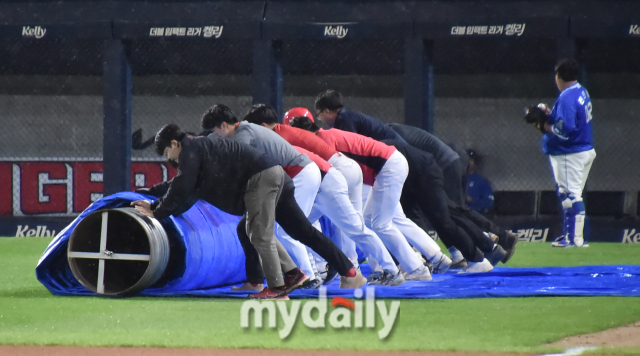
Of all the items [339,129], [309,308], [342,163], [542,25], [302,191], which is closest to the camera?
[309,308]

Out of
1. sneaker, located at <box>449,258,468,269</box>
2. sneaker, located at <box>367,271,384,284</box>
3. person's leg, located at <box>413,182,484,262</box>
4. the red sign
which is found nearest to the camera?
sneaker, located at <box>367,271,384,284</box>

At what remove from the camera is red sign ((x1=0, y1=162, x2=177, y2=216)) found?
13.9m

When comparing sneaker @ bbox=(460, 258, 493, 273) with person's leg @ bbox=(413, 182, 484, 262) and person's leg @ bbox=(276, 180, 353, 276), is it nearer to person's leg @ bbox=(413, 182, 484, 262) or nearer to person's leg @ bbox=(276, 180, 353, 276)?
person's leg @ bbox=(413, 182, 484, 262)

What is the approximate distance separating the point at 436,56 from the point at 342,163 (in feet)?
26.3

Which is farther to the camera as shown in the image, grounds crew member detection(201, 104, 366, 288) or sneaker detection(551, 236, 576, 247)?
sneaker detection(551, 236, 576, 247)

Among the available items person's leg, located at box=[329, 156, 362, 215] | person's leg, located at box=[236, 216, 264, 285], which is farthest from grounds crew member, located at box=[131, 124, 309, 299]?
person's leg, located at box=[329, 156, 362, 215]

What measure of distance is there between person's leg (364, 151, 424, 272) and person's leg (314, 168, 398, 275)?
22 cm

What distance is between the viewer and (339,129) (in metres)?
8.42

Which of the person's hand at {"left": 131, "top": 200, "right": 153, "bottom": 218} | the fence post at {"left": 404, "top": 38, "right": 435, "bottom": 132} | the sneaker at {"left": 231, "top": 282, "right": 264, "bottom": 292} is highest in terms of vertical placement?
the fence post at {"left": 404, "top": 38, "right": 435, "bottom": 132}

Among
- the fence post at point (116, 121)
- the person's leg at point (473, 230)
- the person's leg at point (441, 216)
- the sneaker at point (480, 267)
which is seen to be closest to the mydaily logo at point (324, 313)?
the person's leg at point (441, 216)

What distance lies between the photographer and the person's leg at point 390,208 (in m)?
7.80

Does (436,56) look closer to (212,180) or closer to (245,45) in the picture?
(245,45)

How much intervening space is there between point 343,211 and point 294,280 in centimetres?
80

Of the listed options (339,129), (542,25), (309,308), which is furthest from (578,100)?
(309,308)
